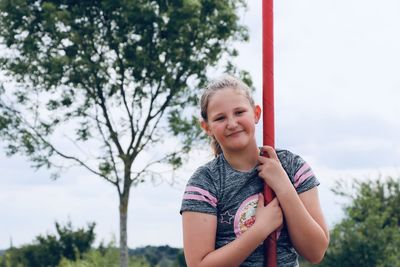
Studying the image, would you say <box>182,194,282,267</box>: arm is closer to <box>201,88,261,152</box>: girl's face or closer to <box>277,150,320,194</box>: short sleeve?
<box>277,150,320,194</box>: short sleeve

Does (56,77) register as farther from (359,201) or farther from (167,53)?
(359,201)

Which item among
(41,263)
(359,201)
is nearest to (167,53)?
(359,201)

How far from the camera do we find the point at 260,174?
329 centimetres

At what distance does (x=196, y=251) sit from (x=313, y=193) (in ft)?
1.75

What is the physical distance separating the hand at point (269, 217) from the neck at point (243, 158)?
0.17 meters

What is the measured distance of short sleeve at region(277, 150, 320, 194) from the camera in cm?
336

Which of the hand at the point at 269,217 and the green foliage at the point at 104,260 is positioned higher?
the green foliage at the point at 104,260

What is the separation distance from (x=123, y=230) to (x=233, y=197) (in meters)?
18.1

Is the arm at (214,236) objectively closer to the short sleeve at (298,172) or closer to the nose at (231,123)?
the short sleeve at (298,172)

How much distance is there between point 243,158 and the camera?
3348 millimetres

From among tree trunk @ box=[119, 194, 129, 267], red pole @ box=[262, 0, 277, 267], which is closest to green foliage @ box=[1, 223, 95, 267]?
tree trunk @ box=[119, 194, 129, 267]

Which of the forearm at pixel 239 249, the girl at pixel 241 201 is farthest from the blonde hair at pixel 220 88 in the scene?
the forearm at pixel 239 249

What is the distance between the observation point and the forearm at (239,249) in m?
3.13

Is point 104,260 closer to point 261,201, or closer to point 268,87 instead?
point 268,87
